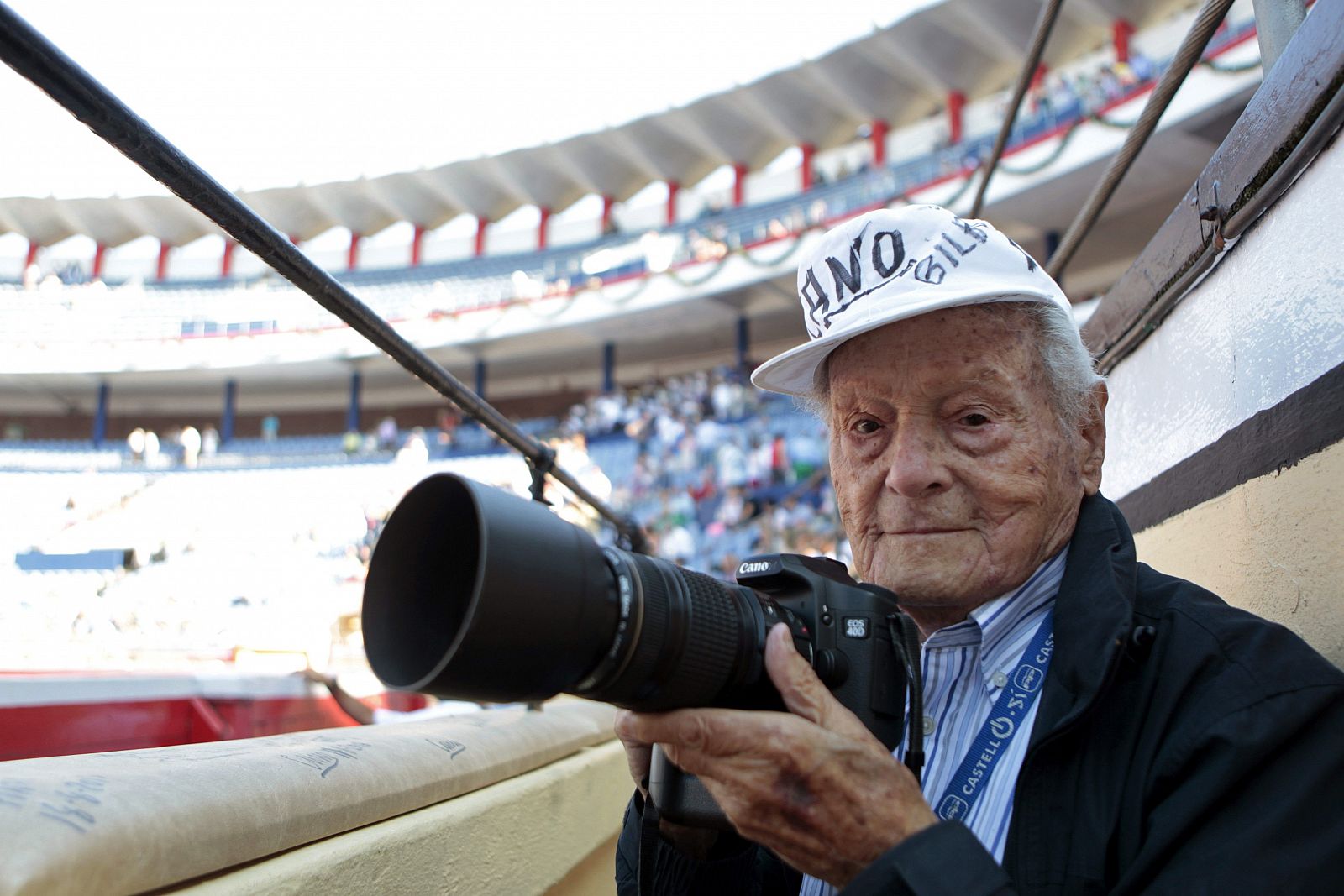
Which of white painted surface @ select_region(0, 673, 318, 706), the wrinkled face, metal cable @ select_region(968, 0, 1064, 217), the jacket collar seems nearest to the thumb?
the jacket collar

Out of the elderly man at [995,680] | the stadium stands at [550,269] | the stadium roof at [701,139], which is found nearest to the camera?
the elderly man at [995,680]


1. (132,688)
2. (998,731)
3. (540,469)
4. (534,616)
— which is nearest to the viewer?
(534,616)

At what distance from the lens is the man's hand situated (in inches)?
25.1

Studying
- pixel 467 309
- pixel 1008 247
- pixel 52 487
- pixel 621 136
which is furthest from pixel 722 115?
pixel 1008 247

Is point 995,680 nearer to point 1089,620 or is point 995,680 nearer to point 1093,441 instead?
point 1089,620

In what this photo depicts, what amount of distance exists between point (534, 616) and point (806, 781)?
9.3 inches

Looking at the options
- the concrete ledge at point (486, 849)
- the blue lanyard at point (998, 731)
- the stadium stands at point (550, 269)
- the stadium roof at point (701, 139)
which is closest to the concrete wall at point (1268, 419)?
the blue lanyard at point (998, 731)

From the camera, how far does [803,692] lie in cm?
67

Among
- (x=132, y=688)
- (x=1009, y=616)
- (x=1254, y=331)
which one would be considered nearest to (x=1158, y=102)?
(x=1254, y=331)

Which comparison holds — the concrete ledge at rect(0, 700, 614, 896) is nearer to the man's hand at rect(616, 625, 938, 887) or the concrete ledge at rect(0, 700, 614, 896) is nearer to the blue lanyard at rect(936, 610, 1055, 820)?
the man's hand at rect(616, 625, 938, 887)

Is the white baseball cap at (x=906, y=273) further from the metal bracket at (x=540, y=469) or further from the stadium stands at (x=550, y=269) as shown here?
the stadium stands at (x=550, y=269)

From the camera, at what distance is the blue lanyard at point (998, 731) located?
0.81 meters

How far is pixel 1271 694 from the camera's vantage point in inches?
25.1

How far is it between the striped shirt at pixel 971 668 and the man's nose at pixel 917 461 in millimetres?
132
